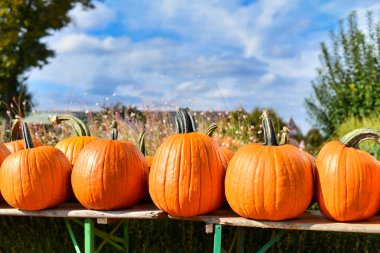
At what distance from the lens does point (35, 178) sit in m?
2.92

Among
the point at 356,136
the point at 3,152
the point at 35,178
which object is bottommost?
the point at 35,178

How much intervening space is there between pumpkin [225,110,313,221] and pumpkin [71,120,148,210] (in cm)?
63

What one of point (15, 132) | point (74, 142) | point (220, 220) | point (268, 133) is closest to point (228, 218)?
point (220, 220)

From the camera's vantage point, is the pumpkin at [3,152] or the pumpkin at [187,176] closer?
the pumpkin at [187,176]

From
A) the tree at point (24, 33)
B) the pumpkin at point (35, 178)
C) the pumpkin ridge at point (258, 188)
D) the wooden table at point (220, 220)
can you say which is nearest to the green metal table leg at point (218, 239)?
the wooden table at point (220, 220)

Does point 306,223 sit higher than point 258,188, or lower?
lower

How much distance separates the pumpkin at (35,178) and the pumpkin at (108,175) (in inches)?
5.2

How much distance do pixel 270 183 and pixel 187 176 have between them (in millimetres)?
431

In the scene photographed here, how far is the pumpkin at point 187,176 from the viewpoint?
255 centimetres

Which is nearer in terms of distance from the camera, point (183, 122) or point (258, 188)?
point (258, 188)

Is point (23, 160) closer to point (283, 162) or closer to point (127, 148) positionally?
point (127, 148)

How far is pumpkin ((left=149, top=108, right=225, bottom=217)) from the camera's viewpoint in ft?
8.36

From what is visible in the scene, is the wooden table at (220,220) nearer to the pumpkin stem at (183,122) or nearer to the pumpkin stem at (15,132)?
the pumpkin stem at (183,122)

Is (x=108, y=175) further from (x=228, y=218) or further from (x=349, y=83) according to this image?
(x=349, y=83)
